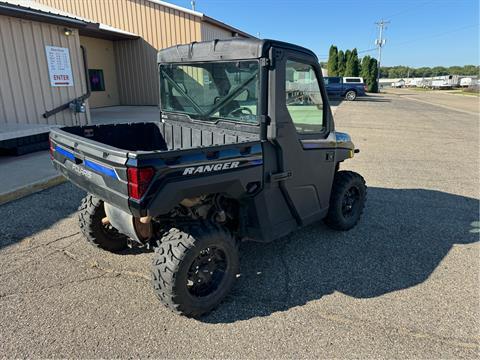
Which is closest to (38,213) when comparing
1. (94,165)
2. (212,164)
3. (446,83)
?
(94,165)

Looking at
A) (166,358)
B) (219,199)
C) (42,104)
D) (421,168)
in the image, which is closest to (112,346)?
(166,358)

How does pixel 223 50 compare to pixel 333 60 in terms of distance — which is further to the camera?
pixel 333 60

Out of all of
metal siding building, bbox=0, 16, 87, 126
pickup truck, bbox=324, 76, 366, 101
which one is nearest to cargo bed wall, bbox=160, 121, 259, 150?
metal siding building, bbox=0, 16, 87, 126

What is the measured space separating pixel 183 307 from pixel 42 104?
8.23 m

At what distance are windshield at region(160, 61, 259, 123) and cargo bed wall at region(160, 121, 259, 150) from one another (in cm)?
11

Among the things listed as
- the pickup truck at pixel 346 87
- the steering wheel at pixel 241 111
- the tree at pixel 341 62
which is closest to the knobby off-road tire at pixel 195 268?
the steering wheel at pixel 241 111

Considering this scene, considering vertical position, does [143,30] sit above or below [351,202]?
above

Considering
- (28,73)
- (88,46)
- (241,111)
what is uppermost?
(88,46)

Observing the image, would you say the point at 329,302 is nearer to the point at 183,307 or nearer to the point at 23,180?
the point at 183,307

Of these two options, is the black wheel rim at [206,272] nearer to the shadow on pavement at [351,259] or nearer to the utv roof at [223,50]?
the shadow on pavement at [351,259]

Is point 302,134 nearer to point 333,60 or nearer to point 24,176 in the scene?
point 24,176

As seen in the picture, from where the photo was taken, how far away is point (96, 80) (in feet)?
54.3

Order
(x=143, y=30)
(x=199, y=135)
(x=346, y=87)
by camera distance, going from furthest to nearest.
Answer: (x=346, y=87) → (x=143, y=30) → (x=199, y=135)

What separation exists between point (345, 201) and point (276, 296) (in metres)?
1.73
